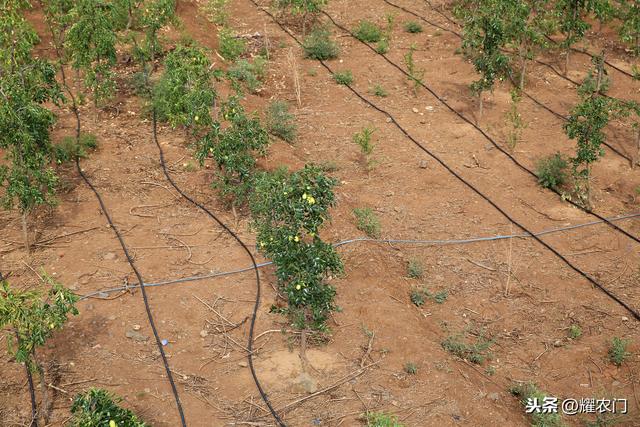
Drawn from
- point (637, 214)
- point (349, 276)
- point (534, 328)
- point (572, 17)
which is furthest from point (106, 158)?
point (572, 17)

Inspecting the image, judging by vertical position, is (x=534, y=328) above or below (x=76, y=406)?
below

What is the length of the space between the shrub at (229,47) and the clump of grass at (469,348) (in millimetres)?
7357

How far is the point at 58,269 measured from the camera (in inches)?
312

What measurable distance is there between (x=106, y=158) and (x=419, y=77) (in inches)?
227

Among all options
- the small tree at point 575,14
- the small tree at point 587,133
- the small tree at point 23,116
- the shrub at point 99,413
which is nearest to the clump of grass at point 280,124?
the small tree at point 23,116

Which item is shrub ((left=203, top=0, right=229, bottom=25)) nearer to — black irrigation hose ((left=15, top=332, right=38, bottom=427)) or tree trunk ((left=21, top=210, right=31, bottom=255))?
tree trunk ((left=21, top=210, right=31, bottom=255))

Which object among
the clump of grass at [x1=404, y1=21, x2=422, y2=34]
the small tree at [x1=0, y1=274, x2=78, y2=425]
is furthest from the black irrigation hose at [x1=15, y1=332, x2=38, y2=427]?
the clump of grass at [x1=404, y1=21, x2=422, y2=34]

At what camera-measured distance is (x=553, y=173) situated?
974cm

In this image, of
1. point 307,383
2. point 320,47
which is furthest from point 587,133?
point 320,47

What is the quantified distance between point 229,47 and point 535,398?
8.48 m

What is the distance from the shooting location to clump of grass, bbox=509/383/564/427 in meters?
6.34

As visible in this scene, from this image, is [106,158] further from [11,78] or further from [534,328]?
[534,328]

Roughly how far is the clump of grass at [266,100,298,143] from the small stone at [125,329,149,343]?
430cm

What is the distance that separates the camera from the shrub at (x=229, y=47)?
41.2 feet
